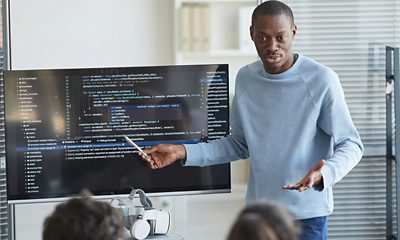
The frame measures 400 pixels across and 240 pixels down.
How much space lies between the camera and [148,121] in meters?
3.84

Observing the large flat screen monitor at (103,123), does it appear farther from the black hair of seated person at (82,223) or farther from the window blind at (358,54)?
the black hair of seated person at (82,223)

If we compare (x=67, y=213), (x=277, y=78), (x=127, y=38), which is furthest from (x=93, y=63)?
(x=67, y=213)

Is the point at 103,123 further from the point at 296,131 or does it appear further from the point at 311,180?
the point at 311,180

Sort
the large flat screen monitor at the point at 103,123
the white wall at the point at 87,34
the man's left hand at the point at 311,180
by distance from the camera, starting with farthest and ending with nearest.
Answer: the white wall at the point at 87,34 → the large flat screen monitor at the point at 103,123 → the man's left hand at the point at 311,180

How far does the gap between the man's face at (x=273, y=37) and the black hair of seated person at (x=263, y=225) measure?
4.67 ft

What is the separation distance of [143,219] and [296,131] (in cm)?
70

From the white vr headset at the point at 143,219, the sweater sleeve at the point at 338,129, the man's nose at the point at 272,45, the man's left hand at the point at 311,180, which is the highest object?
the man's nose at the point at 272,45

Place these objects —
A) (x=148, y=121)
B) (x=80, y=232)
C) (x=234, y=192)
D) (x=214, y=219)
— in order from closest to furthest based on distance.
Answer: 1. (x=80, y=232)
2. (x=148, y=121)
3. (x=214, y=219)
4. (x=234, y=192)

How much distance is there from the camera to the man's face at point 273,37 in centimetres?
321

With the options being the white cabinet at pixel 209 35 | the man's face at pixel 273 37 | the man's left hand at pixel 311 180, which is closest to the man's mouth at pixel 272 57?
the man's face at pixel 273 37

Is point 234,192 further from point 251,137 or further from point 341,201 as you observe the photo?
point 251,137

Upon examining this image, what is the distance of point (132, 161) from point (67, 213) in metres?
1.89

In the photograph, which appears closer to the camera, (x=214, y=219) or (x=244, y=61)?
(x=214, y=219)

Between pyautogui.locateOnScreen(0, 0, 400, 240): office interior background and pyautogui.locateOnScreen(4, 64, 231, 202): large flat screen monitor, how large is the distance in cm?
62
